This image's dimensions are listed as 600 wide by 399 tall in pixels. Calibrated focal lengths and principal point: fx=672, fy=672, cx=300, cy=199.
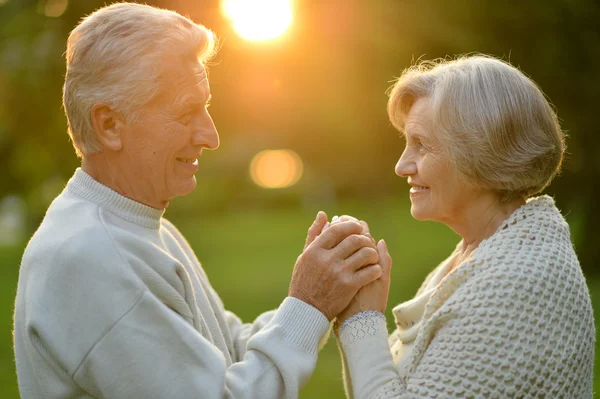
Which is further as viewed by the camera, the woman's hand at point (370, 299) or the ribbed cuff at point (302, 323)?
the woman's hand at point (370, 299)

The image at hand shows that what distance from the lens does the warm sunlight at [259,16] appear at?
5777mm

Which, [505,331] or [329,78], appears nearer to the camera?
[505,331]

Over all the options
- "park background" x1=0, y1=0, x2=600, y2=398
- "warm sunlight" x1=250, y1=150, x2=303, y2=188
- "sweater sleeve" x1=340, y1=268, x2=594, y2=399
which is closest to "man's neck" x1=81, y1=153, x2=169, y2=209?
"sweater sleeve" x1=340, y1=268, x2=594, y2=399

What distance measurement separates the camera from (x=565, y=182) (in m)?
8.55

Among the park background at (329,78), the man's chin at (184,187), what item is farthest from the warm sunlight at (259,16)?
the man's chin at (184,187)

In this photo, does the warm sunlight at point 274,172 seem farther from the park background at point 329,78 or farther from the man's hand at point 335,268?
the man's hand at point 335,268

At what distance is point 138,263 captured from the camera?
6.70 feet

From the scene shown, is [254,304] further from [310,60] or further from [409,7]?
[409,7]

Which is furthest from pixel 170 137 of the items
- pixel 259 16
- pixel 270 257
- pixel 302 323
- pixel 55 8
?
pixel 270 257

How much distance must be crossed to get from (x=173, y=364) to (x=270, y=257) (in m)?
12.1

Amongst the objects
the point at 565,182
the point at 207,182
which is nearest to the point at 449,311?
the point at 565,182

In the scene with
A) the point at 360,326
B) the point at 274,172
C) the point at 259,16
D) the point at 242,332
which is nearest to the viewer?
the point at 360,326

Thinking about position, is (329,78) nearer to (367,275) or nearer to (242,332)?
(242,332)

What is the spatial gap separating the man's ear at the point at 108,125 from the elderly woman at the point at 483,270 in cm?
98
